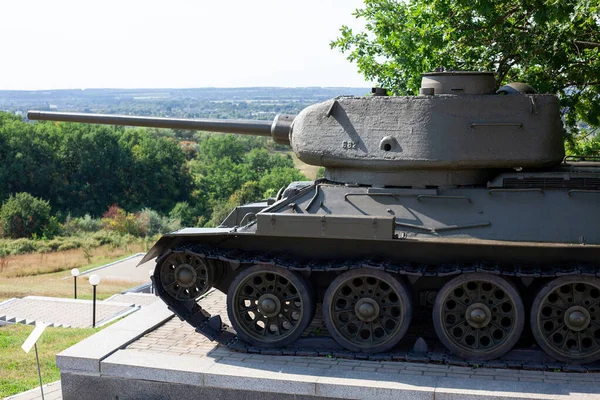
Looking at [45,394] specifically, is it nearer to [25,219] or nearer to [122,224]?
[122,224]

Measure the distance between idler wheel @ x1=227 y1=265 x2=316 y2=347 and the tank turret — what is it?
1.95 m

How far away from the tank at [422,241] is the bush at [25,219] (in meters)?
54.4

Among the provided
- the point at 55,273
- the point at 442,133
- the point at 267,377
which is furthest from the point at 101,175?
the point at 267,377

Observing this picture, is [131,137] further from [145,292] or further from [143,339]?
[143,339]

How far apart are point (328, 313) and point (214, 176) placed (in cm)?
8303

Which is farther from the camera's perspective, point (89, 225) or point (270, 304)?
point (89, 225)

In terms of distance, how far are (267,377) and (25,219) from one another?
2276 inches

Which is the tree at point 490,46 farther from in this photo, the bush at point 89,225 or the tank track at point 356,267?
the bush at point 89,225

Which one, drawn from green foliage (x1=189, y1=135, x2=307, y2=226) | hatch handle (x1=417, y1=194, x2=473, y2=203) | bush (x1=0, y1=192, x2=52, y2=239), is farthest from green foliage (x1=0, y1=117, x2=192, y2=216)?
hatch handle (x1=417, y1=194, x2=473, y2=203)

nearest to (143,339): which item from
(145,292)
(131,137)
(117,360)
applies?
(117,360)

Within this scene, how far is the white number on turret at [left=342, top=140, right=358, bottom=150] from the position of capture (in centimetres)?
1223

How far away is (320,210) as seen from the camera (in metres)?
11.8

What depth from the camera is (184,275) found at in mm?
12117

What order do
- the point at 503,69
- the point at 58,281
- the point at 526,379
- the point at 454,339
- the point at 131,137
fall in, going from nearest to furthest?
the point at 526,379 → the point at 454,339 → the point at 503,69 → the point at 58,281 → the point at 131,137
